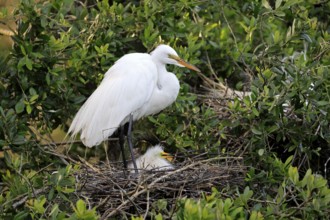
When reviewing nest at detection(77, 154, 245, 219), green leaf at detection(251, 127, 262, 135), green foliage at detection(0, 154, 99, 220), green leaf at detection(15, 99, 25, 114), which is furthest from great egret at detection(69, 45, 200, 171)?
green foliage at detection(0, 154, 99, 220)

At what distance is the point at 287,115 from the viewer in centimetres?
521

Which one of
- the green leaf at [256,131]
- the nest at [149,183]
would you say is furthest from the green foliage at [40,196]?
the green leaf at [256,131]

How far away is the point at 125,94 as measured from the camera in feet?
17.8

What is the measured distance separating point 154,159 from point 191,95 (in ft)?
1.60

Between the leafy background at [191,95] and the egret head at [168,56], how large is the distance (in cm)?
19

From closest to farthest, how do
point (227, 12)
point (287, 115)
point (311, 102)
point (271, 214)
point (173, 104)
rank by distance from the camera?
point (271, 214) < point (311, 102) < point (287, 115) < point (173, 104) < point (227, 12)

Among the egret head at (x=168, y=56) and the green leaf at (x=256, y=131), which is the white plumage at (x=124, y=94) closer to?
the egret head at (x=168, y=56)

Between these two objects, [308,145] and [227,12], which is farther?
A: [227,12]

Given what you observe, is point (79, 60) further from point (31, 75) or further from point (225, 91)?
point (225, 91)

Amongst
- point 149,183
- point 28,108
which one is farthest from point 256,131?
point 28,108

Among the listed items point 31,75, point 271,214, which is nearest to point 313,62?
point 271,214

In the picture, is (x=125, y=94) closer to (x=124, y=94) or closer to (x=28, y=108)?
(x=124, y=94)

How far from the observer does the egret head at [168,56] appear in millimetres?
5461

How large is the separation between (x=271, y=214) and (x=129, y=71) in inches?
58.3
